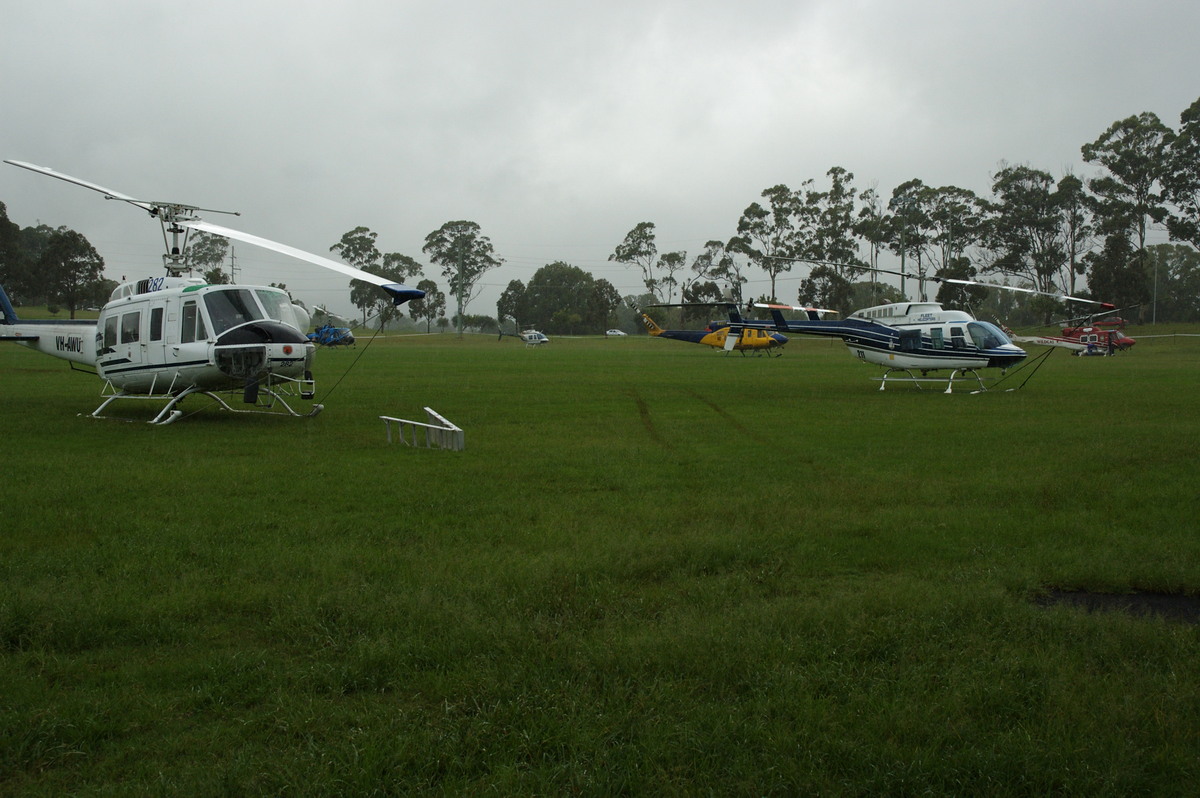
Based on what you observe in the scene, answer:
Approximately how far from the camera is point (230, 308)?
13.2 m

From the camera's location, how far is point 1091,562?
5758mm

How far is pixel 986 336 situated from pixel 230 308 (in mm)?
17013

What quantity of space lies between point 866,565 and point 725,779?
10.1 ft

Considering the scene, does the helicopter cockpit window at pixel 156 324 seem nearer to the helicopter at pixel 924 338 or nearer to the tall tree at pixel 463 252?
the helicopter at pixel 924 338

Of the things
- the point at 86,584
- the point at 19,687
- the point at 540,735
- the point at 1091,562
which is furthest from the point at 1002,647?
the point at 86,584

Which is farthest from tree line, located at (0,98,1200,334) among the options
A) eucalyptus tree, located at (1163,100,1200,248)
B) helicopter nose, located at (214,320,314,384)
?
helicopter nose, located at (214,320,314,384)

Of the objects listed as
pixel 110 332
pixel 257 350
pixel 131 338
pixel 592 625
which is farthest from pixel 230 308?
pixel 592 625

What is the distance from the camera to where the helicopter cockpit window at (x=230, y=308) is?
13.1 meters

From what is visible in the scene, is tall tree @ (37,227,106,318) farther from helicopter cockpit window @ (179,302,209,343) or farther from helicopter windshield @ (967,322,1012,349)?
helicopter windshield @ (967,322,1012,349)

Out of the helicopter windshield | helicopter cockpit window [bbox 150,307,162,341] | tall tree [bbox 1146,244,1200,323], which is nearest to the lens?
helicopter cockpit window [bbox 150,307,162,341]

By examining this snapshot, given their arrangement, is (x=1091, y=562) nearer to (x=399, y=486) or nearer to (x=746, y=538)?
(x=746, y=538)

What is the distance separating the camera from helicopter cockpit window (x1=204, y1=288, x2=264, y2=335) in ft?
43.1

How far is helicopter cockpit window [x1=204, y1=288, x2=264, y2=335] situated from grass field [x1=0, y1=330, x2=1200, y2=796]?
3.20 meters

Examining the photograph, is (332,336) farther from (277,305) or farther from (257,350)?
(257,350)
